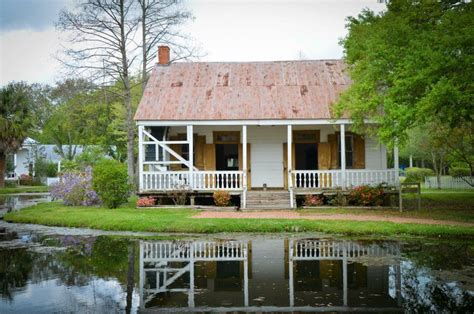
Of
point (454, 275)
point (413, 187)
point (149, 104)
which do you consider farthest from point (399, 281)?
point (149, 104)

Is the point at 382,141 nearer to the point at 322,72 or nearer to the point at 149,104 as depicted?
the point at 322,72

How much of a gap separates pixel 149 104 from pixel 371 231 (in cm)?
1250

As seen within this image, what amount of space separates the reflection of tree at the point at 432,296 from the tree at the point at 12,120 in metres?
40.5

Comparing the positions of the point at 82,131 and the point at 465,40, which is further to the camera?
the point at 82,131

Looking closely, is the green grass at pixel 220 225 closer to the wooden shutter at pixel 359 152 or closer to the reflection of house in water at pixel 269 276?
the reflection of house in water at pixel 269 276

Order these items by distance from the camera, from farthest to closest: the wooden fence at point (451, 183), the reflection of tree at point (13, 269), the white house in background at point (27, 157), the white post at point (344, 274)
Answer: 1. the white house in background at point (27, 157)
2. the wooden fence at point (451, 183)
3. the reflection of tree at point (13, 269)
4. the white post at point (344, 274)

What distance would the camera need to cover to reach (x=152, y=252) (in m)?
12.8

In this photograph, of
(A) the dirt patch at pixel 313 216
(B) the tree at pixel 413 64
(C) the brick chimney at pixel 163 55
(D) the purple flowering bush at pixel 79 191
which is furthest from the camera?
(C) the brick chimney at pixel 163 55

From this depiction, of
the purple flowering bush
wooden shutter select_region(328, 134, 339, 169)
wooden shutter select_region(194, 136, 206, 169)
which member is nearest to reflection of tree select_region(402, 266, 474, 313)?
wooden shutter select_region(328, 134, 339, 169)

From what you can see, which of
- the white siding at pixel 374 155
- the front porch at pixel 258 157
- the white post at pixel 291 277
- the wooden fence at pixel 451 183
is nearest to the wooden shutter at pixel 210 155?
the front porch at pixel 258 157

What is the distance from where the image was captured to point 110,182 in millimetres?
22125

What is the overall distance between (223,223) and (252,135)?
9.05 metres

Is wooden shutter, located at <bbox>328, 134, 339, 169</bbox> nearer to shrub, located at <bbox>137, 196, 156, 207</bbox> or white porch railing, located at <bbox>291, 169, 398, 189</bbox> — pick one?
white porch railing, located at <bbox>291, 169, 398, 189</bbox>

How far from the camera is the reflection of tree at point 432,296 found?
7477mm
